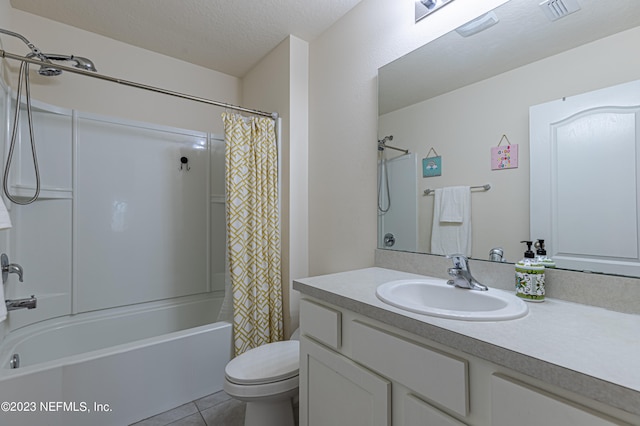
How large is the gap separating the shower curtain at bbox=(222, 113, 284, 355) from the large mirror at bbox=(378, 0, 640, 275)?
82 centimetres

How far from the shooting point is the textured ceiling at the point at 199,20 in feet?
5.90

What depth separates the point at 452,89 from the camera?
4.32 ft

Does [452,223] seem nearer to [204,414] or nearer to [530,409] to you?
[530,409]

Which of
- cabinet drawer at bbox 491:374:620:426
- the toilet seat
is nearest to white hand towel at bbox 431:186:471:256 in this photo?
cabinet drawer at bbox 491:374:620:426

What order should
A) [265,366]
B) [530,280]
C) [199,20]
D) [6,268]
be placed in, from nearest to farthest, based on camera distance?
[530,280], [265,366], [6,268], [199,20]

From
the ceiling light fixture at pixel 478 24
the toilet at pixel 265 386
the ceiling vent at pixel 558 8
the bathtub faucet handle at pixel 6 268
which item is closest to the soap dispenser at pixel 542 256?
the ceiling vent at pixel 558 8

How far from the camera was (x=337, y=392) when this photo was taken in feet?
3.35

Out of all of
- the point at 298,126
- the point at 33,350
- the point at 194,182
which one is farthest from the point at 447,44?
the point at 33,350

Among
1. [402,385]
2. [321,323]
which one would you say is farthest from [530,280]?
[321,323]

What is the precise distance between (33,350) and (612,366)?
257 centimetres

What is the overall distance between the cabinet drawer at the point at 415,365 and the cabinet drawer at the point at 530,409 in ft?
0.23

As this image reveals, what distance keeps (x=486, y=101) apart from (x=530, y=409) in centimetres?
108

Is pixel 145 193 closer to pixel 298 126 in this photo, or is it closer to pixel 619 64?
pixel 298 126

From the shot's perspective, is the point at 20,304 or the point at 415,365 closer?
the point at 415,365
